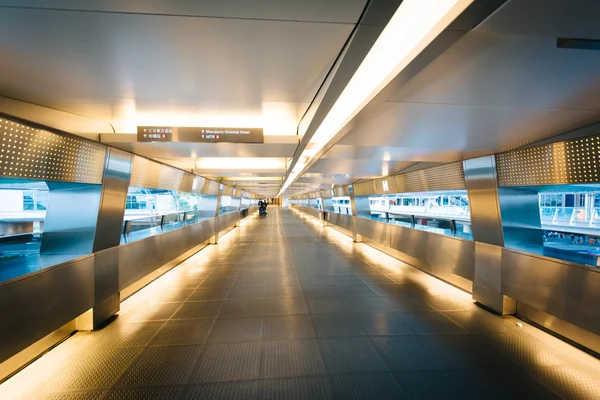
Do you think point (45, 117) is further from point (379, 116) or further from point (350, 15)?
point (379, 116)

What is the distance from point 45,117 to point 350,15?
4.05 metres

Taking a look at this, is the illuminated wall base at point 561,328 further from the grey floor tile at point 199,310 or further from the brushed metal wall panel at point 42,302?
the brushed metal wall panel at point 42,302

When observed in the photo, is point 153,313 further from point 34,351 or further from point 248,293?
point 248,293

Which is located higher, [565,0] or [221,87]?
[221,87]

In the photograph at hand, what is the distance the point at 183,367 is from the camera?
3.16m

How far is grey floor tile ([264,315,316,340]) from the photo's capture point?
3861mm

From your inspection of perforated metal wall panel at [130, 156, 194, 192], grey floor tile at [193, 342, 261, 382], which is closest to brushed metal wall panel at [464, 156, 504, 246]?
grey floor tile at [193, 342, 261, 382]

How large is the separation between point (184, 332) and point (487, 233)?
6.03 m

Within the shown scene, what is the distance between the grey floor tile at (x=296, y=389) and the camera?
270cm

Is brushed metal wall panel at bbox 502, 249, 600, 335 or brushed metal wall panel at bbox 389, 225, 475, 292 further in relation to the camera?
brushed metal wall panel at bbox 389, 225, 475, 292

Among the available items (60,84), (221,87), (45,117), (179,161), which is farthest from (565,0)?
(179,161)

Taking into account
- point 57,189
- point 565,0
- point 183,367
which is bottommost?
point 183,367

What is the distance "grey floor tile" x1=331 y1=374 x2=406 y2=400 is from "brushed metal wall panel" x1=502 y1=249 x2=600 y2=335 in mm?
2820

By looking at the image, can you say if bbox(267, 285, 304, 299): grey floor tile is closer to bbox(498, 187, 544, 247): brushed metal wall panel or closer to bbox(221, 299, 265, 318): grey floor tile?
bbox(221, 299, 265, 318): grey floor tile
